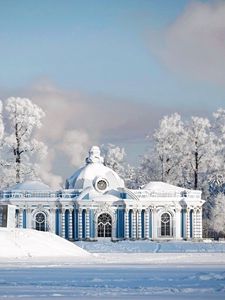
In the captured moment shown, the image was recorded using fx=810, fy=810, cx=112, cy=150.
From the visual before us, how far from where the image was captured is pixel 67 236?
198 ft

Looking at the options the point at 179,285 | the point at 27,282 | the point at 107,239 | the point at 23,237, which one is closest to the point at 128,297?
the point at 179,285

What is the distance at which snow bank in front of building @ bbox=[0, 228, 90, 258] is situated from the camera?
3469cm

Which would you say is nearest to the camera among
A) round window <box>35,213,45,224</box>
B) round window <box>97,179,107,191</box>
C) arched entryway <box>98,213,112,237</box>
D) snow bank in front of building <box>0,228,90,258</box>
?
snow bank in front of building <box>0,228,90,258</box>

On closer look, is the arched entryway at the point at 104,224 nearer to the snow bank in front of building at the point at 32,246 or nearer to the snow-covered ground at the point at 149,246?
the snow-covered ground at the point at 149,246

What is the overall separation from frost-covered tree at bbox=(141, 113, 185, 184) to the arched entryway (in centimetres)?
1019

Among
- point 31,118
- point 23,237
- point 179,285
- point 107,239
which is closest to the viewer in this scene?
point 179,285

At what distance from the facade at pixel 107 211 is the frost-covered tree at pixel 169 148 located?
805 cm

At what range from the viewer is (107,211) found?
60375 millimetres

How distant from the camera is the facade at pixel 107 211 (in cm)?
6016

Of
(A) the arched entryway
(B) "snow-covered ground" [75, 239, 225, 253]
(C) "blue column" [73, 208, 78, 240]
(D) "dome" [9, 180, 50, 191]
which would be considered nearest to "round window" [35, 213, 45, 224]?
(D) "dome" [9, 180, 50, 191]

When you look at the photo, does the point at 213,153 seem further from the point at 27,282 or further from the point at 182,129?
the point at 27,282

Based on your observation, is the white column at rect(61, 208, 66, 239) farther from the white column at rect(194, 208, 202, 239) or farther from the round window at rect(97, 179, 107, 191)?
the white column at rect(194, 208, 202, 239)

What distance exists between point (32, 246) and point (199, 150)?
33.7 meters

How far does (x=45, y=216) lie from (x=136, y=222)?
270 inches
